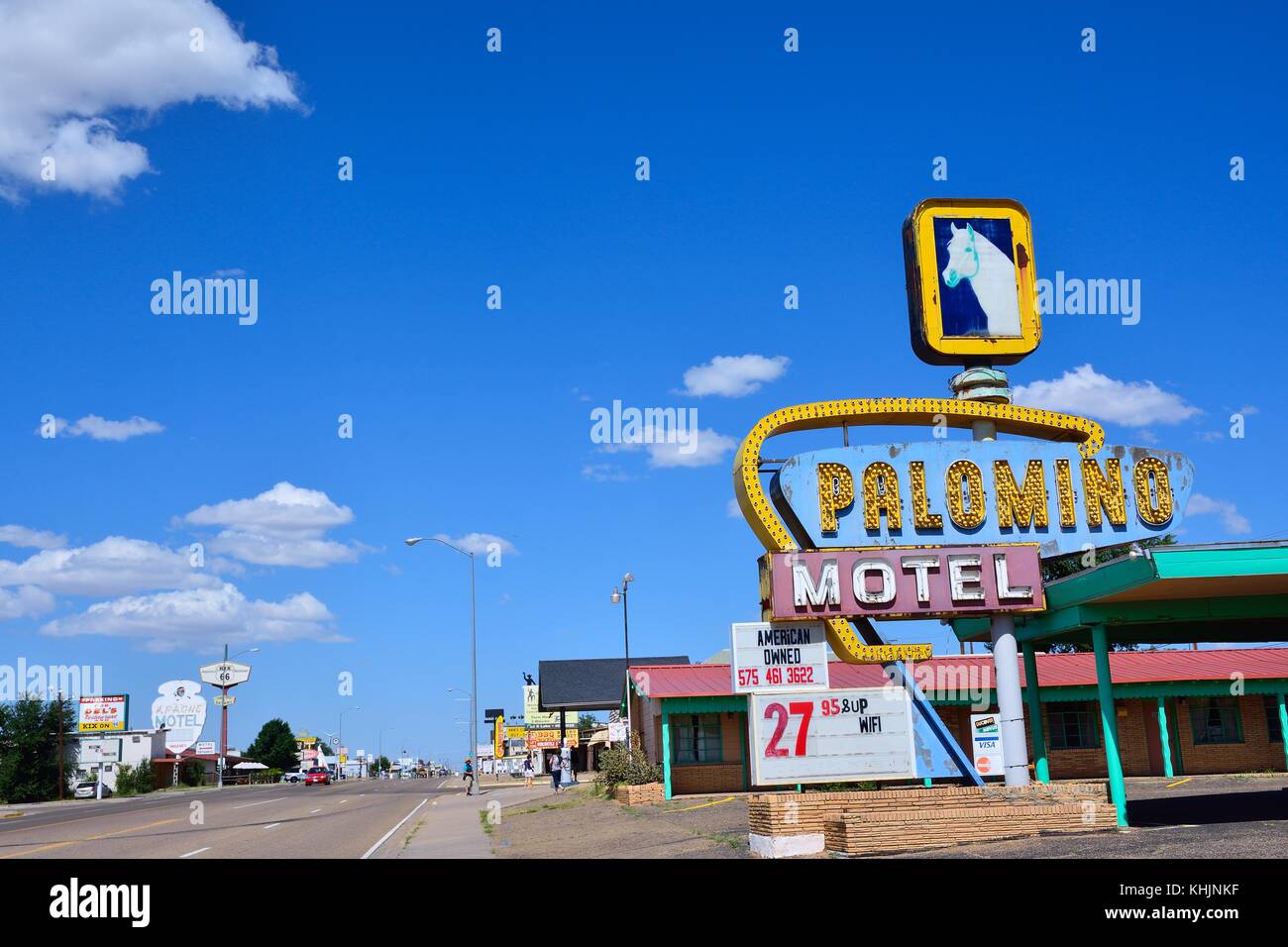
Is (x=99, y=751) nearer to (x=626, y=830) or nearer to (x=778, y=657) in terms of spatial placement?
(x=626, y=830)

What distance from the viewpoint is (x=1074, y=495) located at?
24047mm

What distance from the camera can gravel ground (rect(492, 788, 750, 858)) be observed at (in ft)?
68.0

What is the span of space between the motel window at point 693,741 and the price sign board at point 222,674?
96.8 metres

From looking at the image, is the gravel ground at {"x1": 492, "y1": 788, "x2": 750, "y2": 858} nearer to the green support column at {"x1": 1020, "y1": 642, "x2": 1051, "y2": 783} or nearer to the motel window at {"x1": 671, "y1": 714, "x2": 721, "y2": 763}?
the motel window at {"x1": 671, "y1": 714, "x2": 721, "y2": 763}

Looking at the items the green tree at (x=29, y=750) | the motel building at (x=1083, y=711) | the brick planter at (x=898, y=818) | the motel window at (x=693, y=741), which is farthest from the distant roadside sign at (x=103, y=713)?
the brick planter at (x=898, y=818)

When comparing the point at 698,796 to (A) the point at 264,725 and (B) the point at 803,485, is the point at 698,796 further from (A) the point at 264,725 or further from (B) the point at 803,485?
(A) the point at 264,725

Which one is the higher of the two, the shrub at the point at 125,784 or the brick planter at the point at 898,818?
the brick planter at the point at 898,818

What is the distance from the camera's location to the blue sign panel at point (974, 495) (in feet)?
75.0

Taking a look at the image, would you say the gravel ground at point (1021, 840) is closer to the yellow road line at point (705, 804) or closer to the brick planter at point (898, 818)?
the yellow road line at point (705, 804)

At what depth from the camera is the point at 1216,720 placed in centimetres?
4050
